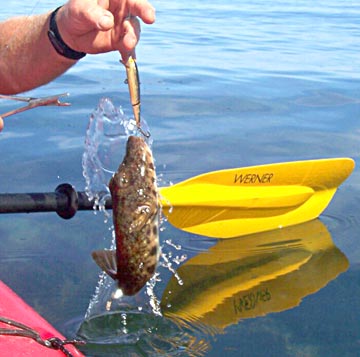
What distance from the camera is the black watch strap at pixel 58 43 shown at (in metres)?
3.28

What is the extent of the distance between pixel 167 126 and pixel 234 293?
325cm

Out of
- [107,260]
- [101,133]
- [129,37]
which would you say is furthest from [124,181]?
[101,133]

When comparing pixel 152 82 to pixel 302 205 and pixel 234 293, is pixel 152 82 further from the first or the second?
pixel 234 293

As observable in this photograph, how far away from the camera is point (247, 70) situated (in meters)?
9.82

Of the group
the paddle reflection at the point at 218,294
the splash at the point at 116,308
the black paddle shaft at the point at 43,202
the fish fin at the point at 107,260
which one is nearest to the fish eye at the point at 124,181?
the fish fin at the point at 107,260

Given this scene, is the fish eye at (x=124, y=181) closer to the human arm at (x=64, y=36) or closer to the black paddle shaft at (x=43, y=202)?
the human arm at (x=64, y=36)

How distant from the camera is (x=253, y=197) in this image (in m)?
4.69

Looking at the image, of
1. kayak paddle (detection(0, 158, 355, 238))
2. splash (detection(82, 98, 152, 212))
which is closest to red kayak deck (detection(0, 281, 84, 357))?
splash (detection(82, 98, 152, 212))

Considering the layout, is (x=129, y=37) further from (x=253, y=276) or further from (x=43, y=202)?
(x=253, y=276)

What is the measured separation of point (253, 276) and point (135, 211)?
5.74 feet

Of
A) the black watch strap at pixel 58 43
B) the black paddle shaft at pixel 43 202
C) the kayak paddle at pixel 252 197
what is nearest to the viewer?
the black paddle shaft at pixel 43 202

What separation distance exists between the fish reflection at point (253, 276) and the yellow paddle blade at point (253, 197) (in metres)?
0.14

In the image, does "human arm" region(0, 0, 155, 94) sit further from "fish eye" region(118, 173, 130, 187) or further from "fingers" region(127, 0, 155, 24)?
"fish eye" region(118, 173, 130, 187)

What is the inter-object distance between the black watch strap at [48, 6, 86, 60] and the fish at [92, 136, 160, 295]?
112 cm
